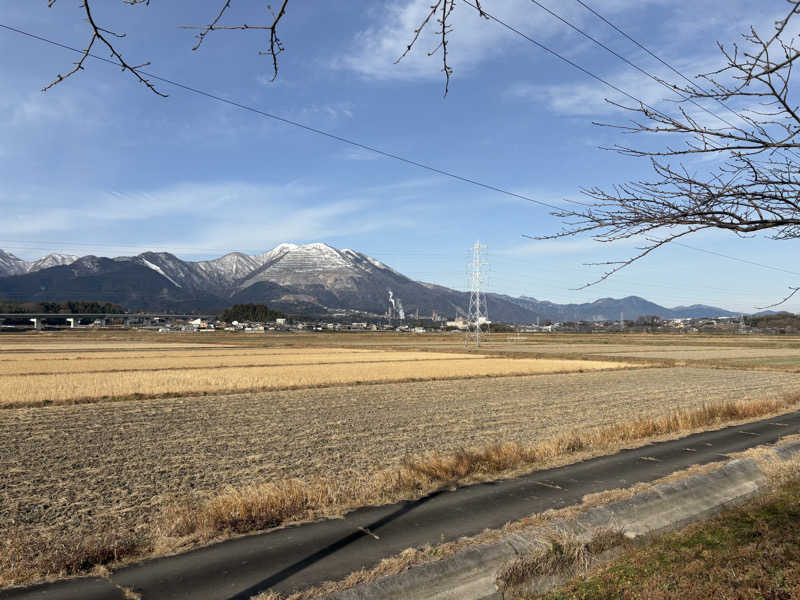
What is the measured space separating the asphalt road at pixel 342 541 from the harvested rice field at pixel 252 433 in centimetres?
336

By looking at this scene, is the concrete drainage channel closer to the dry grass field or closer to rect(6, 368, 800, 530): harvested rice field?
the dry grass field

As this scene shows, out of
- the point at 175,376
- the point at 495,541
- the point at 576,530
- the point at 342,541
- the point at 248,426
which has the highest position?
the point at 495,541

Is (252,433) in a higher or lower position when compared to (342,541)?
lower

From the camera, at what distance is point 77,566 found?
7.38 metres

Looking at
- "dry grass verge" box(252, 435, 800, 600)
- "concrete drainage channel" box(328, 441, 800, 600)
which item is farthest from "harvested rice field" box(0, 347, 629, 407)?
"concrete drainage channel" box(328, 441, 800, 600)

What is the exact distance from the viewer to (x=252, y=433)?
67.6 ft

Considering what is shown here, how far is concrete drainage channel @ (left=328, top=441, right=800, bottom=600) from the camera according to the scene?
20.6 feet

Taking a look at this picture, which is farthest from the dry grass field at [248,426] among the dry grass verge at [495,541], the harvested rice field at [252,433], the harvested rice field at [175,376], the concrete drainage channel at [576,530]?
the concrete drainage channel at [576,530]

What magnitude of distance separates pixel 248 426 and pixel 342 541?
48.1ft

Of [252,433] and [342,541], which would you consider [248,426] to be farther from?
[342,541]

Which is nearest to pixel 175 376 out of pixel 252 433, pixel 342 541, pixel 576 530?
pixel 252 433

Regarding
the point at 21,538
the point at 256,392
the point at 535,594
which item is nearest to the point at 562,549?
the point at 535,594

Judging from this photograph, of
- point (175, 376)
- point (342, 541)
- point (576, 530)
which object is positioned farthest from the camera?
point (175, 376)

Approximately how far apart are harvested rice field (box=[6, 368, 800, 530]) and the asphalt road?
3.36 meters
